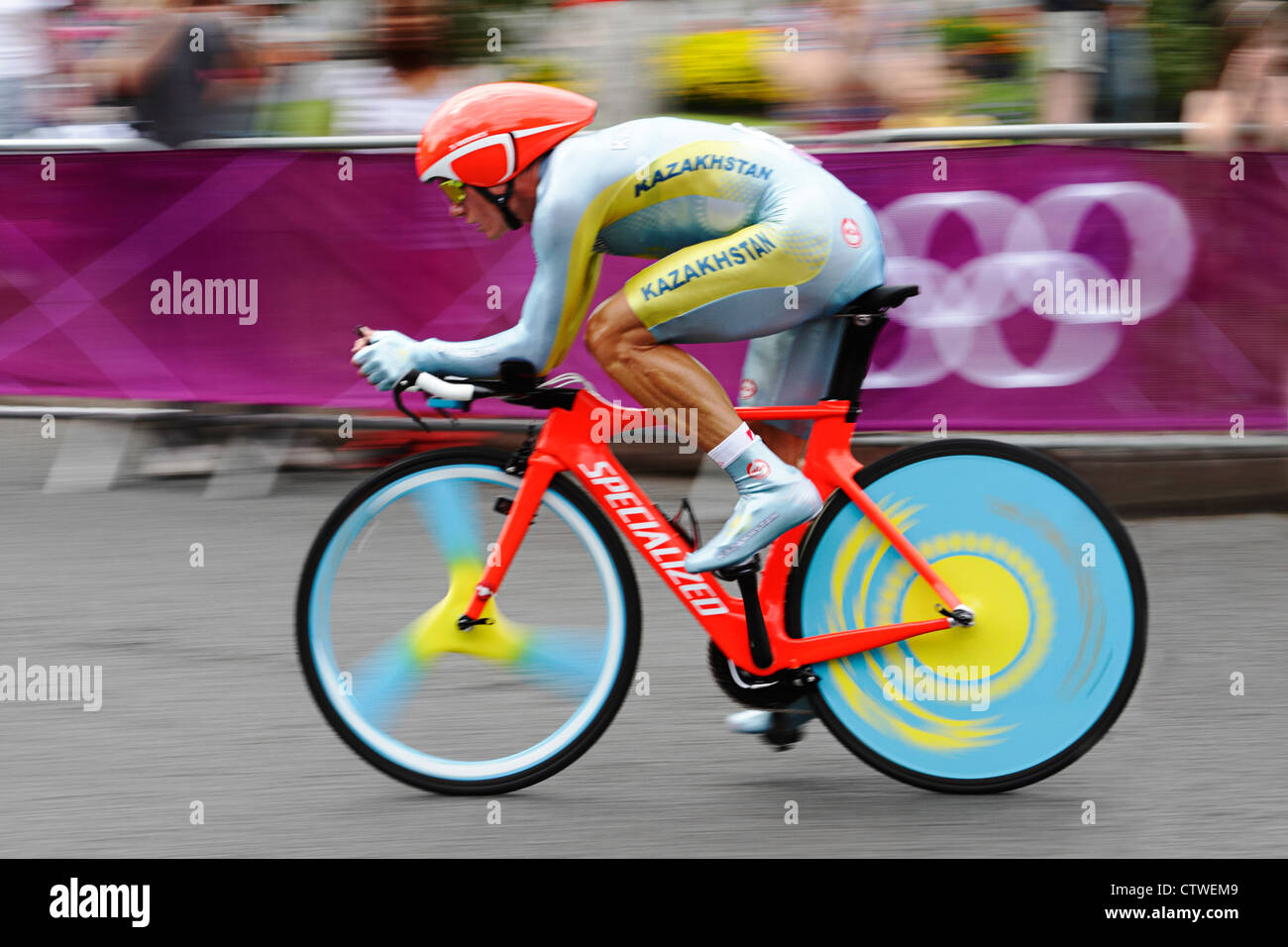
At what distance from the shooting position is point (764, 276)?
4070mm

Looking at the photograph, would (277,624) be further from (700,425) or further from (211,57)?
(211,57)

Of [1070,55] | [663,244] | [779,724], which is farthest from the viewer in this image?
[1070,55]

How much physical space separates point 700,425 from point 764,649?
1.84 feet

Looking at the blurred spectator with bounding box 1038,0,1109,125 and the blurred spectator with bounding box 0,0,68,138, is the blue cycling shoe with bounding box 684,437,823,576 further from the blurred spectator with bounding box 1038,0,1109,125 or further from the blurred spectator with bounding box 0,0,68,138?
the blurred spectator with bounding box 0,0,68,138

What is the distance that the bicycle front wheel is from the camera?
425 centimetres

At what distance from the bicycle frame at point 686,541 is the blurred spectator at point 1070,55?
3974mm

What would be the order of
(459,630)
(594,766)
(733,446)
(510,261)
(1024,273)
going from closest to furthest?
(733,446)
(459,630)
(594,766)
(1024,273)
(510,261)

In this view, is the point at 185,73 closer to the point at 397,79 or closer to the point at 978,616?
the point at 397,79

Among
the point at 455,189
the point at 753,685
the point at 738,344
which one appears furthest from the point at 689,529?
the point at 738,344

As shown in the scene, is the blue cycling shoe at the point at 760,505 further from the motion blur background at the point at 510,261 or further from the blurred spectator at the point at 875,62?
the blurred spectator at the point at 875,62

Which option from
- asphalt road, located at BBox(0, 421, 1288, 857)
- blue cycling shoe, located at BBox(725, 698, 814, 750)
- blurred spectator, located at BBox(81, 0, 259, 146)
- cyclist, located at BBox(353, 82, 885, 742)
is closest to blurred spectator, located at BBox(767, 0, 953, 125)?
asphalt road, located at BBox(0, 421, 1288, 857)

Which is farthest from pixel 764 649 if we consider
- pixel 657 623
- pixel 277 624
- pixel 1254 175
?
pixel 1254 175

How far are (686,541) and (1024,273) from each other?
354cm

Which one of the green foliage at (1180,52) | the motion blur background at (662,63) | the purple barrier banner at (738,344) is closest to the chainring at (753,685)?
the purple barrier banner at (738,344)
